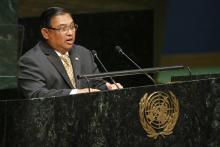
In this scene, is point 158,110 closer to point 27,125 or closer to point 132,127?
point 132,127

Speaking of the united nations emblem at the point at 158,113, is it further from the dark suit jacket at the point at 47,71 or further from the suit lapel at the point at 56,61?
the suit lapel at the point at 56,61

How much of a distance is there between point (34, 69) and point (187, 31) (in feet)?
16.8

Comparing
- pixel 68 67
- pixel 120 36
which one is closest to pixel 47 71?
pixel 68 67

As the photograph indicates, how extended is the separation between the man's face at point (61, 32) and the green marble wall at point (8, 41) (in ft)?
3.20

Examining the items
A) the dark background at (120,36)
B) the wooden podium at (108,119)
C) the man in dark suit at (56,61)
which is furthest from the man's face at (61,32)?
the dark background at (120,36)

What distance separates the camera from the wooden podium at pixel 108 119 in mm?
3611

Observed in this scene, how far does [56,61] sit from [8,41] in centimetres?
97

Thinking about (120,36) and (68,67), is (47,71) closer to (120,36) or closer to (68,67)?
(68,67)

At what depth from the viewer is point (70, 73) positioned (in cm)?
466

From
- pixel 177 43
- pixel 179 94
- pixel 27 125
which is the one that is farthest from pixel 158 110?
pixel 177 43

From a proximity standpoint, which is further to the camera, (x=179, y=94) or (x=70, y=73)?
(x=70, y=73)

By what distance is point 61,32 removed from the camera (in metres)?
4.63

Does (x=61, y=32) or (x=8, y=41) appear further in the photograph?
(x=61, y=32)

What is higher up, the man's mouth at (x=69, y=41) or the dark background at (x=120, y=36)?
the dark background at (x=120, y=36)
